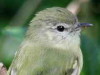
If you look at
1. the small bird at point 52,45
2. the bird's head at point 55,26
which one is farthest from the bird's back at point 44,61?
the bird's head at point 55,26

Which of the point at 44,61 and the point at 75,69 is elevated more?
the point at 44,61

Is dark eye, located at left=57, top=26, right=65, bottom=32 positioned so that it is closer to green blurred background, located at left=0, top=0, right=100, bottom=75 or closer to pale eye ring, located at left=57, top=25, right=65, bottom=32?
pale eye ring, located at left=57, top=25, right=65, bottom=32

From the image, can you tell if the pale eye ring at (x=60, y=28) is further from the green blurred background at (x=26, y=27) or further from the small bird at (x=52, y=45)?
the green blurred background at (x=26, y=27)

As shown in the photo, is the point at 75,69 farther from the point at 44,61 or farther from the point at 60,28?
the point at 60,28

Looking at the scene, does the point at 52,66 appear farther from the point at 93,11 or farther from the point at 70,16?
the point at 93,11

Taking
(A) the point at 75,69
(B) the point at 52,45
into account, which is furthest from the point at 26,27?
(A) the point at 75,69

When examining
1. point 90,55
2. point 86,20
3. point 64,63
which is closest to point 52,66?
point 64,63

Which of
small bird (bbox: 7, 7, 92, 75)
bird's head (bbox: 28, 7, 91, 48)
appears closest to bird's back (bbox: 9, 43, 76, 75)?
small bird (bbox: 7, 7, 92, 75)
